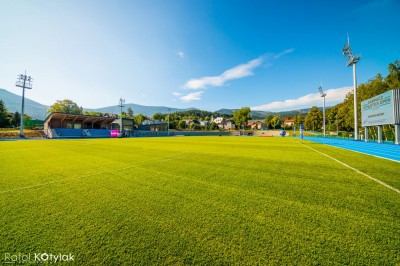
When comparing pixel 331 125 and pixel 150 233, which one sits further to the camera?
pixel 331 125

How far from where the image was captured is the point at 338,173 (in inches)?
203

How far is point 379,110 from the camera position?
645 inches

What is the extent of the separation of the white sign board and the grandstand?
5244cm

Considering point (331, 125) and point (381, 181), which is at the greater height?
point (331, 125)

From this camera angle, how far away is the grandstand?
38.6 meters

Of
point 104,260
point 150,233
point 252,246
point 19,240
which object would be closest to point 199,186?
point 150,233

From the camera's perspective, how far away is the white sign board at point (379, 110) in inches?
580

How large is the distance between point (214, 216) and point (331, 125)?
2775 inches

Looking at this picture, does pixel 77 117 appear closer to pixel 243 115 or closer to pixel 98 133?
pixel 98 133

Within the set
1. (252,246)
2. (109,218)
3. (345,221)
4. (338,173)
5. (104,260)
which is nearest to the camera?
(104,260)

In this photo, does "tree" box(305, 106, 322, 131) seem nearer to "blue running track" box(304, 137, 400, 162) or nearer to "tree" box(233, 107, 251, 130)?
"tree" box(233, 107, 251, 130)

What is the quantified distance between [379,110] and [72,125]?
58.4 metres

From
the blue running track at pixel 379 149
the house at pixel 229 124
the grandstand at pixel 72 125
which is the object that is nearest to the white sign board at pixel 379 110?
the blue running track at pixel 379 149

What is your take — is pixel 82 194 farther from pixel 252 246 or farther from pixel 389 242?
pixel 389 242
